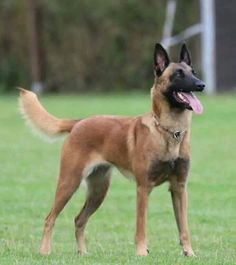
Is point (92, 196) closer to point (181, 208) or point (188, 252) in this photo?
point (181, 208)

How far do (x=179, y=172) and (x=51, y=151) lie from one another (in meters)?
11.1

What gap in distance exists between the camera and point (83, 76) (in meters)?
46.6

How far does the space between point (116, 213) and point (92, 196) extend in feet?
8.23

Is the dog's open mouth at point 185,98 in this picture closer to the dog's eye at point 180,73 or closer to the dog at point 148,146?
the dog at point 148,146

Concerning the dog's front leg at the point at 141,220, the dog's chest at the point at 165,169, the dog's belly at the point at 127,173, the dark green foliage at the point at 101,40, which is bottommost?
the dark green foliage at the point at 101,40

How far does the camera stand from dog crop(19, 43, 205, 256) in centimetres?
882

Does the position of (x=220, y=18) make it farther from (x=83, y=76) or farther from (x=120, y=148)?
(x=120, y=148)

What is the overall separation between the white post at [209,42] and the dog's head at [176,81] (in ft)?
93.7

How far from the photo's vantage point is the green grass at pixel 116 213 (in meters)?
8.94

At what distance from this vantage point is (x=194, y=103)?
869cm

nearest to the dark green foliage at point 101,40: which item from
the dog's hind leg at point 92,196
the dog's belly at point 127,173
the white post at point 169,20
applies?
the white post at point 169,20

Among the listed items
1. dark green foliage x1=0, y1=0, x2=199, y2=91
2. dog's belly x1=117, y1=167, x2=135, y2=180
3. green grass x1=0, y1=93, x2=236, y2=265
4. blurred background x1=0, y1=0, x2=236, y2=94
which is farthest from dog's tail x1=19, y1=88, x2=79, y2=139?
dark green foliage x1=0, y1=0, x2=199, y2=91

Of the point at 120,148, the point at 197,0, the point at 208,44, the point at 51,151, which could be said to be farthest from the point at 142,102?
the point at 120,148

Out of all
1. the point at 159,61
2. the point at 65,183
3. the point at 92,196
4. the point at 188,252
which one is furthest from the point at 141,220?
the point at 159,61
